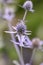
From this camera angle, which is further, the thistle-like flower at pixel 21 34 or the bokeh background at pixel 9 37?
the bokeh background at pixel 9 37

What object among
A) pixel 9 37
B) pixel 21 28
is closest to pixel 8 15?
pixel 21 28

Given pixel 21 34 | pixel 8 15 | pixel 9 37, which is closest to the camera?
pixel 21 34

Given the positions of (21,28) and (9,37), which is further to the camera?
(9,37)

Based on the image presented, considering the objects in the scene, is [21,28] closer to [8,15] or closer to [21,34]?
[21,34]

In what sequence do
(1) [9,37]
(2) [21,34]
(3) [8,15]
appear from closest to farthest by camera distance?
1. (2) [21,34]
2. (3) [8,15]
3. (1) [9,37]

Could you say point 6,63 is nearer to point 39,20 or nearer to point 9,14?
point 39,20

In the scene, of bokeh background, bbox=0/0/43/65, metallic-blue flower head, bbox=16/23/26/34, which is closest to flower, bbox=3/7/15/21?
metallic-blue flower head, bbox=16/23/26/34

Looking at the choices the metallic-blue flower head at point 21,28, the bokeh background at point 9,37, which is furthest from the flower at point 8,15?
the bokeh background at point 9,37

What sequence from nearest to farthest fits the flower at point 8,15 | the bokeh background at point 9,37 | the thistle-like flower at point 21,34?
the thistle-like flower at point 21,34
the flower at point 8,15
the bokeh background at point 9,37

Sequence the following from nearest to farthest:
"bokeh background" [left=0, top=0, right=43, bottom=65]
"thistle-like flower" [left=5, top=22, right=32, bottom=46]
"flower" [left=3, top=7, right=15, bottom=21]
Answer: "thistle-like flower" [left=5, top=22, right=32, bottom=46]
"flower" [left=3, top=7, right=15, bottom=21]
"bokeh background" [left=0, top=0, right=43, bottom=65]

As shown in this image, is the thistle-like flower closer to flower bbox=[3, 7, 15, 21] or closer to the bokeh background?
flower bbox=[3, 7, 15, 21]

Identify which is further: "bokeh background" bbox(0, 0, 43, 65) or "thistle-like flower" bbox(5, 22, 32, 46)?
"bokeh background" bbox(0, 0, 43, 65)

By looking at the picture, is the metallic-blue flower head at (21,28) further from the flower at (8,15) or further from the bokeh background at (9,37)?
the bokeh background at (9,37)
